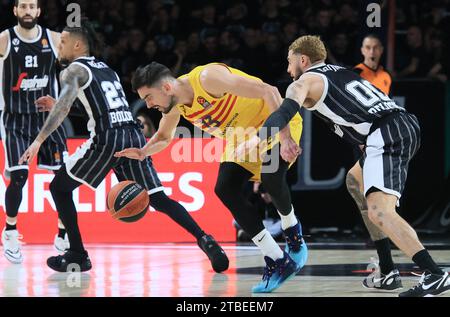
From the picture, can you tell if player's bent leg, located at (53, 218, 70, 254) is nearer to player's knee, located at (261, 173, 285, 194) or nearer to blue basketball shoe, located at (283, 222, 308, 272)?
blue basketball shoe, located at (283, 222, 308, 272)

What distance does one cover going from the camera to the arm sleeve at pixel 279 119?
593cm

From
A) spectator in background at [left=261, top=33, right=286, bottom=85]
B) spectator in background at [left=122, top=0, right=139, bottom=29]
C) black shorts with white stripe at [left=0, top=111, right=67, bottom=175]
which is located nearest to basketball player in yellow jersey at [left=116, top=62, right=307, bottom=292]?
black shorts with white stripe at [left=0, top=111, right=67, bottom=175]

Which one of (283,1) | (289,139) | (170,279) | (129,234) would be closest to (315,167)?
(129,234)

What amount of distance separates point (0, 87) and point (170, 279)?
3.03 metres

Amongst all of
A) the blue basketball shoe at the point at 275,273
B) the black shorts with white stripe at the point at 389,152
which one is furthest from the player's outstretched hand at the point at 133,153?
the black shorts with white stripe at the point at 389,152

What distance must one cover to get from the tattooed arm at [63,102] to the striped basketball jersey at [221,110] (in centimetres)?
118

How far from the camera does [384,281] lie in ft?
22.6

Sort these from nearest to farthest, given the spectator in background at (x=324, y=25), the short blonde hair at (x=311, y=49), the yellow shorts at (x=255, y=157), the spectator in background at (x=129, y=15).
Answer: the short blonde hair at (x=311, y=49), the yellow shorts at (x=255, y=157), the spectator in background at (x=324, y=25), the spectator in background at (x=129, y=15)

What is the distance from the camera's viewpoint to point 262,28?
13.1 meters

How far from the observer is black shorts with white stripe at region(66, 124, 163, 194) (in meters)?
7.83

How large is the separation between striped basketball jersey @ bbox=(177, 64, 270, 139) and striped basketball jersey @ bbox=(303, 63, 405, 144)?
62 centimetres

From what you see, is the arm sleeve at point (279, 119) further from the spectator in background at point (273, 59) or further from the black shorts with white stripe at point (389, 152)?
the spectator in background at point (273, 59)
